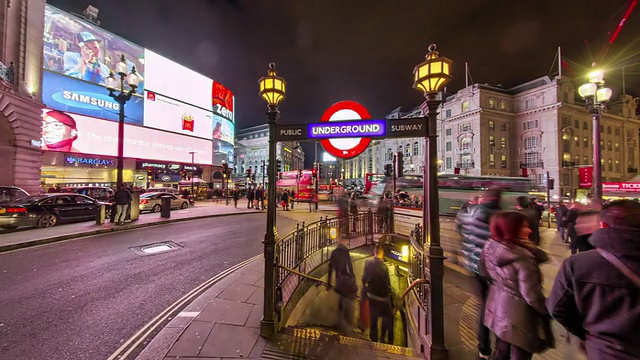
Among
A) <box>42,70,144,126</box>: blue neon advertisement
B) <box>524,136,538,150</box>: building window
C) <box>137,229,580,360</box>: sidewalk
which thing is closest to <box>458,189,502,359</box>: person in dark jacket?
<box>137,229,580,360</box>: sidewalk

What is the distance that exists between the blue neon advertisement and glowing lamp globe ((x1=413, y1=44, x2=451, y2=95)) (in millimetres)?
34219

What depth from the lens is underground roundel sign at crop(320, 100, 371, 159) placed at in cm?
353

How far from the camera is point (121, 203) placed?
39.1 ft

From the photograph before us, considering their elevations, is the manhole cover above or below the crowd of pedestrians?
below

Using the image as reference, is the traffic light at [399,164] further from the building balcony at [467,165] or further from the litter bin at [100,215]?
the building balcony at [467,165]

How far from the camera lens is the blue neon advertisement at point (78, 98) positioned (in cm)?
2912

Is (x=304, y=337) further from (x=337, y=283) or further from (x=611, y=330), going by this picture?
(x=611, y=330)

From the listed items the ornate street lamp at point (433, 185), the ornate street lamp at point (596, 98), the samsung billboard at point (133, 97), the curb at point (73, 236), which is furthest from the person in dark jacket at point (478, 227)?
the samsung billboard at point (133, 97)

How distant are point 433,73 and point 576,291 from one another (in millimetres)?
2721

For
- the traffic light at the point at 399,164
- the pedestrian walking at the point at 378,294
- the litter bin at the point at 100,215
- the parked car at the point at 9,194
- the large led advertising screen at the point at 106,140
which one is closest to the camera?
the pedestrian walking at the point at 378,294

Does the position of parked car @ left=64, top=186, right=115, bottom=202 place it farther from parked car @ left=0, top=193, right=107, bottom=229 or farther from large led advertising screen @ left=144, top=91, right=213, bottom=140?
large led advertising screen @ left=144, top=91, right=213, bottom=140

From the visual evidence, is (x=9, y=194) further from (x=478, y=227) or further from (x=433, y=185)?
(x=478, y=227)

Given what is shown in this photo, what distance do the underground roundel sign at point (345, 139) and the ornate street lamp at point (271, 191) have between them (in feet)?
2.57

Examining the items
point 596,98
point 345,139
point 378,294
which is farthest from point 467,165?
point 345,139
